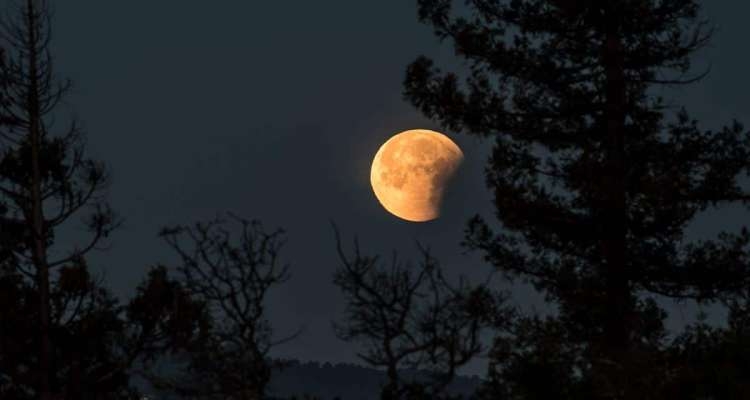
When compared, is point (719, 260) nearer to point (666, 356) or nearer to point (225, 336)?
point (666, 356)

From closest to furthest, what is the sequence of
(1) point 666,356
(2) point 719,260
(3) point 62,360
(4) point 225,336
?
(4) point 225,336, (1) point 666,356, (2) point 719,260, (3) point 62,360

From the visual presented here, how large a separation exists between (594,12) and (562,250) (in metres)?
5.25

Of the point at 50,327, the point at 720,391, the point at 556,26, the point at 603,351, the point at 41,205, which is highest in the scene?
the point at 556,26

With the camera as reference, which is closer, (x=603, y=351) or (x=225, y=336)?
(x=225, y=336)

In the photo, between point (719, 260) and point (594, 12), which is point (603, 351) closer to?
point (719, 260)

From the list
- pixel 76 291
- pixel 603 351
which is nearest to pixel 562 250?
pixel 603 351

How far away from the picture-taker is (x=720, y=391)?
79.5ft

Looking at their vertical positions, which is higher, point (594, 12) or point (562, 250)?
point (594, 12)

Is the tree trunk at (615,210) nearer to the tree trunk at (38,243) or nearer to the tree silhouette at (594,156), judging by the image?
the tree silhouette at (594,156)

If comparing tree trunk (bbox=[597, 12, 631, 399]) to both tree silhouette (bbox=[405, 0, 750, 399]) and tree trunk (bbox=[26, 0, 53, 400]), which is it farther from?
tree trunk (bbox=[26, 0, 53, 400])

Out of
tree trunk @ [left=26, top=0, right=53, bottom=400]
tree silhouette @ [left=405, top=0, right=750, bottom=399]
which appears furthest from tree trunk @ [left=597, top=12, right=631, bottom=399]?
tree trunk @ [left=26, top=0, right=53, bottom=400]

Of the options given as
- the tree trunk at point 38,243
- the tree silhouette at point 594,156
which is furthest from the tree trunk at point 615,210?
the tree trunk at point 38,243

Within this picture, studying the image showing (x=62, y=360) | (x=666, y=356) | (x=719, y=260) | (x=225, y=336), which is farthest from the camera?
(x=62, y=360)

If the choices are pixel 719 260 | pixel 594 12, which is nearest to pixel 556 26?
pixel 594 12
